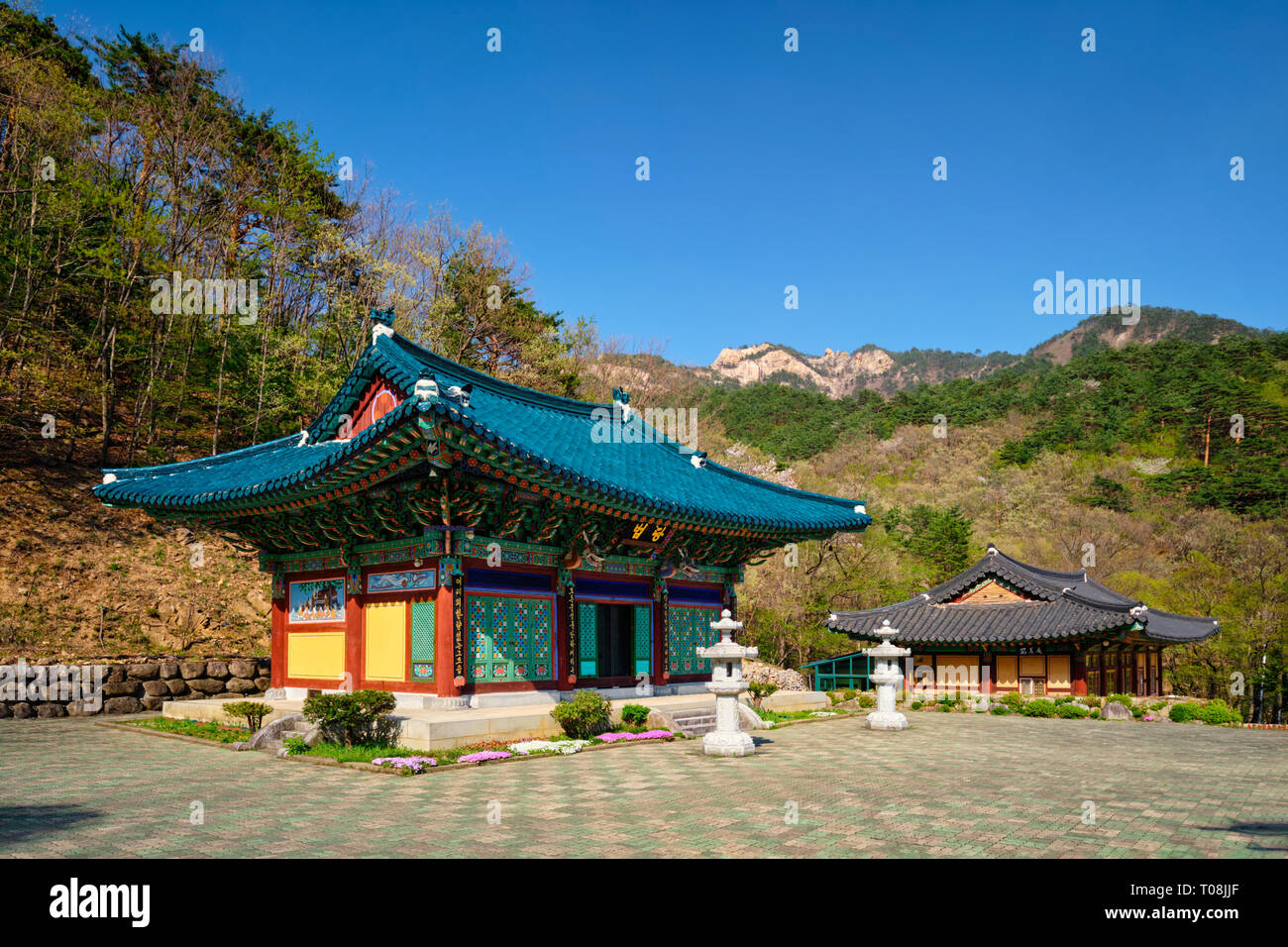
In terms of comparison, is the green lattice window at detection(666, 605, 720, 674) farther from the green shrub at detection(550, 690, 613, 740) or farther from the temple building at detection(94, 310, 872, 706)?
the green shrub at detection(550, 690, 613, 740)

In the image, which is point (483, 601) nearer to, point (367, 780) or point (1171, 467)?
point (367, 780)

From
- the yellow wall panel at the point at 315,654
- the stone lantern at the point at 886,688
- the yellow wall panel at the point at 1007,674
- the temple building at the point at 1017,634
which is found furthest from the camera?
the yellow wall panel at the point at 1007,674

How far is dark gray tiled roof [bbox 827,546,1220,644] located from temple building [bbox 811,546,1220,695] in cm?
4

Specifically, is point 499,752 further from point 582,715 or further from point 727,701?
point 727,701

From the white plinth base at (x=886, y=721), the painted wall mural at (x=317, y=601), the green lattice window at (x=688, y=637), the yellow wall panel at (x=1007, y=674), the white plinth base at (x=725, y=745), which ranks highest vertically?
the painted wall mural at (x=317, y=601)

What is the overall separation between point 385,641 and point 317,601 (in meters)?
2.80

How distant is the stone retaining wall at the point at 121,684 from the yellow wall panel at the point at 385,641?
23.3ft

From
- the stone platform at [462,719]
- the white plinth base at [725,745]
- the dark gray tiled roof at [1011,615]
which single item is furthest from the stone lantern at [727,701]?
the dark gray tiled roof at [1011,615]

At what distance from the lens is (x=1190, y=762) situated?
15.0 m

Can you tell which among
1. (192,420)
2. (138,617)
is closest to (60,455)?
(192,420)

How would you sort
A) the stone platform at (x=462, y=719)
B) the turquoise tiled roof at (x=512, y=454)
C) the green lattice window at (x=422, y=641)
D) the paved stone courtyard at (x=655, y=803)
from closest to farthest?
the paved stone courtyard at (x=655, y=803), the stone platform at (x=462, y=719), the turquoise tiled roof at (x=512, y=454), the green lattice window at (x=422, y=641)

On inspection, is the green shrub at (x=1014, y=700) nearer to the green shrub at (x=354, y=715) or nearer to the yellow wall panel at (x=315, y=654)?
the yellow wall panel at (x=315, y=654)

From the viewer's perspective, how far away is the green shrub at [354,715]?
13688mm

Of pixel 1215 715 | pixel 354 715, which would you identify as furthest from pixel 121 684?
pixel 1215 715
